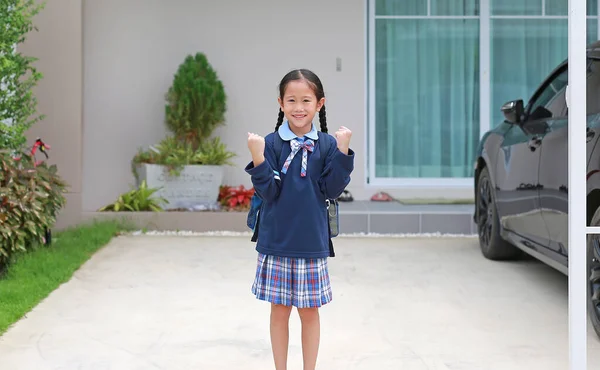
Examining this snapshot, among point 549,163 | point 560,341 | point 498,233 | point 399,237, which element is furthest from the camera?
point 399,237

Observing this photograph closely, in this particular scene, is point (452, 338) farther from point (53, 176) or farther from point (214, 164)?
point (214, 164)

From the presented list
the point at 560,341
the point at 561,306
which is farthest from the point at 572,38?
the point at 561,306

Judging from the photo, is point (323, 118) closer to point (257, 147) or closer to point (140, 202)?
point (257, 147)

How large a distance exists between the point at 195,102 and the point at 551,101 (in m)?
4.15

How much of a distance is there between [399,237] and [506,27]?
2.93m

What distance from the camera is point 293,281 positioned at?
3160 mm

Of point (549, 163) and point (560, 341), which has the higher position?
point (549, 163)

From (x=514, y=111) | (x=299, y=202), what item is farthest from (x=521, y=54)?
(x=299, y=202)

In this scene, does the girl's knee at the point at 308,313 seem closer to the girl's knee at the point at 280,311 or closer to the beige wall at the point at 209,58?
the girl's knee at the point at 280,311

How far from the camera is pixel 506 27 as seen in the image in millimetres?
9375

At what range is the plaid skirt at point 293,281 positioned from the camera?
10.3 feet

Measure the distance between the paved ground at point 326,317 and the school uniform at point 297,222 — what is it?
676 millimetres

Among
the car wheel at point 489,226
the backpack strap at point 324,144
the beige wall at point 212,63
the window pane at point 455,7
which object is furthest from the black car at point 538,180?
the window pane at point 455,7

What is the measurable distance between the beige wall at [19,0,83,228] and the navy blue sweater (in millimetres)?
5377
